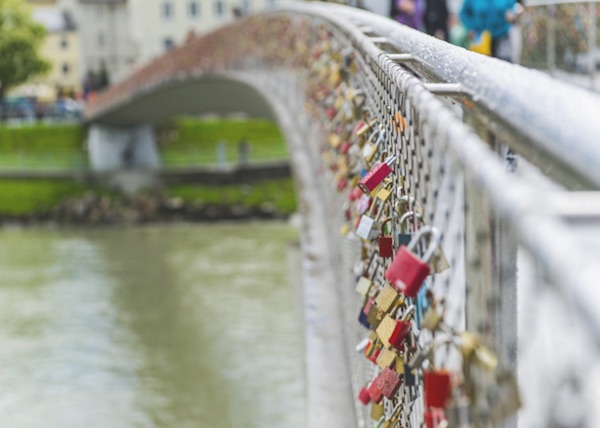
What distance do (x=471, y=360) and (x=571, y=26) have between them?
835 centimetres

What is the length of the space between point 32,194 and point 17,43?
18.0 m

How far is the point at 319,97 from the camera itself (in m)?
8.38

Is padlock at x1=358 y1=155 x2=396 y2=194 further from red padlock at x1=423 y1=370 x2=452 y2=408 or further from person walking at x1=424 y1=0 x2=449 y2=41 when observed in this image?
person walking at x1=424 y1=0 x2=449 y2=41

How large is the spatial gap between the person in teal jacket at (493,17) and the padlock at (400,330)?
5.77 metres

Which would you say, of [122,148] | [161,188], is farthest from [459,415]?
[122,148]

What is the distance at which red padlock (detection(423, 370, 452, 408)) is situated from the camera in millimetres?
1783

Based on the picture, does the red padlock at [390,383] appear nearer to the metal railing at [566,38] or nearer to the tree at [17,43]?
the metal railing at [566,38]

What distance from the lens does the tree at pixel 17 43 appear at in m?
52.2

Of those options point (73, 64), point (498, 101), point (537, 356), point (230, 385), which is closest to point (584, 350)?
point (537, 356)

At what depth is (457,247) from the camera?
214 cm

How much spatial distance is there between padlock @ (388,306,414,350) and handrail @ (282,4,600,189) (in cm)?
54

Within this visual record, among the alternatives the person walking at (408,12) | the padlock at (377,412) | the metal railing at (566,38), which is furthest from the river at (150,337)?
the padlock at (377,412)

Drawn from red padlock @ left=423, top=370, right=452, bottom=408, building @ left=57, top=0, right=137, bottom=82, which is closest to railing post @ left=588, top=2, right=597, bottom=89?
red padlock @ left=423, top=370, right=452, bottom=408

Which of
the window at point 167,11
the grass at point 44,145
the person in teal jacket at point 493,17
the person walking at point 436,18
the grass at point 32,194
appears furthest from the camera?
the window at point 167,11
